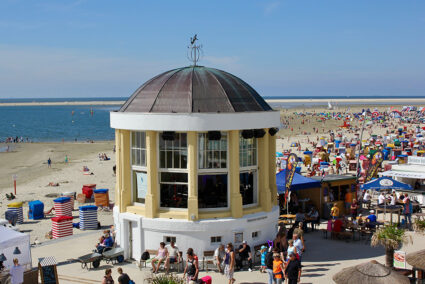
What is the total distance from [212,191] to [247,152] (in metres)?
1.70

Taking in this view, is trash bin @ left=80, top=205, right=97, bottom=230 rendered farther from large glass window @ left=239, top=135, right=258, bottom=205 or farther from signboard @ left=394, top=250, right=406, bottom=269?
signboard @ left=394, top=250, right=406, bottom=269

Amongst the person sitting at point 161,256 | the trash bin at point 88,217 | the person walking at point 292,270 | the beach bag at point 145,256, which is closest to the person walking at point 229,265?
the person walking at point 292,270

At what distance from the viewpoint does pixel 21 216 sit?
2247 cm

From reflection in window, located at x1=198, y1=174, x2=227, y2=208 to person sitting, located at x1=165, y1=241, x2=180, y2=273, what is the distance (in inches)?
60.5

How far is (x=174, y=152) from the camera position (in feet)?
48.2

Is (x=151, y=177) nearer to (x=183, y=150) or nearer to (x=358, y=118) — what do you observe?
(x=183, y=150)

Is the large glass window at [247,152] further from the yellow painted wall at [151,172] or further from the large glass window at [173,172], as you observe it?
the yellow painted wall at [151,172]

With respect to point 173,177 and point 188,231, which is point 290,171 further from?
point 188,231

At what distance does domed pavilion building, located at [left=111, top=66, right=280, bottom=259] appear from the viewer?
14312mm

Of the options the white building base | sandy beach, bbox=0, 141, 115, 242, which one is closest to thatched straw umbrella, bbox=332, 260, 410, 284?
the white building base

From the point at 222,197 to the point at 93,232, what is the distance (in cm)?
707

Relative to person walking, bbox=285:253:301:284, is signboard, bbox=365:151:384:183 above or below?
above

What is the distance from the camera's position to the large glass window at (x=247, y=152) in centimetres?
1514

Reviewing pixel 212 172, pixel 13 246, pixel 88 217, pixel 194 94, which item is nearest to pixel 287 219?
pixel 212 172
